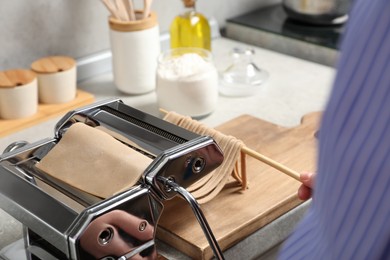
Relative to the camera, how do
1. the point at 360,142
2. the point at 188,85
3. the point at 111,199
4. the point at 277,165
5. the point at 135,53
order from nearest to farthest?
1. the point at 360,142
2. the point at 111,199
3. the point at 277,165
4. the point at 188,85
5. the point at 135,53

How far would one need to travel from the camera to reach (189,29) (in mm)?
1312

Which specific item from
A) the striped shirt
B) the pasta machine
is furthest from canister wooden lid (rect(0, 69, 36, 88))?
the striped shirt

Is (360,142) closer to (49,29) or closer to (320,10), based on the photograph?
(49,29)

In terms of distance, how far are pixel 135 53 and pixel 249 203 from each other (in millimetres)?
474

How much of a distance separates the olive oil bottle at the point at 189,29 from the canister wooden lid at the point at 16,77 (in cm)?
31

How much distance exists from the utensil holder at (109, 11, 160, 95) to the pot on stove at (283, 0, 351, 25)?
42 centimetres

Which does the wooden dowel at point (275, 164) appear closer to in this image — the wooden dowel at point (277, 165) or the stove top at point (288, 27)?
the wooden dowel at point (277, 165)

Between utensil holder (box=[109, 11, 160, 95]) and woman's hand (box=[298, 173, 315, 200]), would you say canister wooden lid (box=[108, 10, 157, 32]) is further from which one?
woman's hand (box=[298, 173, 315, 200])

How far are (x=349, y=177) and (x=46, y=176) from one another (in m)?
0.44

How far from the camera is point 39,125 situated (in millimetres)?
1163

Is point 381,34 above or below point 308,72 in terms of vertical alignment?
above

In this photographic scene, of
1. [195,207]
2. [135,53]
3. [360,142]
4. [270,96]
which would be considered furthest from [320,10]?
[360,142]

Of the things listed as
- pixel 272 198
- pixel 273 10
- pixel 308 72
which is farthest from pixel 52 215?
pixel 273 10

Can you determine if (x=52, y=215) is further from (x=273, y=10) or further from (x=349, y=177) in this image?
(x=273, y=10)
